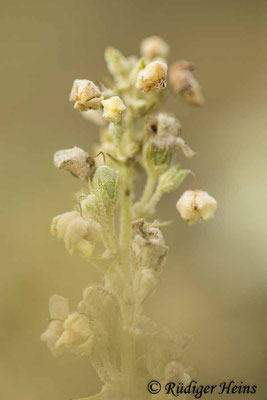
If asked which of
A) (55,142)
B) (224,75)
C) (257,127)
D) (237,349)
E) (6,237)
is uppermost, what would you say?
(224,75)

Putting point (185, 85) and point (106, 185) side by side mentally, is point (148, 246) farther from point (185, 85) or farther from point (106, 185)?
point (185, 85)

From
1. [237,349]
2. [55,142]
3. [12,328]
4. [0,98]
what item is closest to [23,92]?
[0,98]

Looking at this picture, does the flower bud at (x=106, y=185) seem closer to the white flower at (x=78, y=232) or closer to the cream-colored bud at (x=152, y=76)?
the white flower at (x=78, y=232)

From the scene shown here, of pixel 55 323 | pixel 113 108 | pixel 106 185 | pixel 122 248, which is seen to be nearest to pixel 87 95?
pixel 113 108

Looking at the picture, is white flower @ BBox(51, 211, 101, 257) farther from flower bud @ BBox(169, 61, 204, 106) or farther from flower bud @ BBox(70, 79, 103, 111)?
flower bud @ BBox(169, 61, 204, 106)

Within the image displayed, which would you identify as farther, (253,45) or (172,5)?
(172,5)

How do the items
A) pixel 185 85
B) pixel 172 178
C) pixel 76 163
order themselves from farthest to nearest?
pixel 185 85, pixel 172 178, pixel 76 163

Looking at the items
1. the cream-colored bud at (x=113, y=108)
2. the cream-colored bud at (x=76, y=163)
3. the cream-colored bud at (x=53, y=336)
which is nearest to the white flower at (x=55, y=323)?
the cream-colored bud at (x=53, y=336)

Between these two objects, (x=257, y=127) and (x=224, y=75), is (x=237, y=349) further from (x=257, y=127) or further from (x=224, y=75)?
(x=224, y=75)
